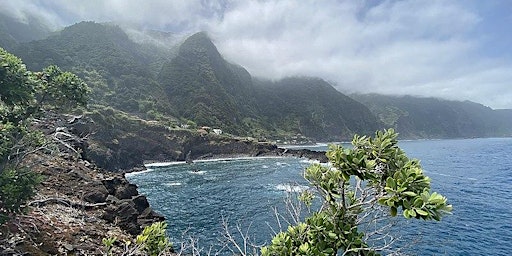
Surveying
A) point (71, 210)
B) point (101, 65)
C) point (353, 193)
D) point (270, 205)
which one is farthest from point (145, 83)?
point (353, 193)

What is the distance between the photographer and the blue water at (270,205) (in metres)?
26.0

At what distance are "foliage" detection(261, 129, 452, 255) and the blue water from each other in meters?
4.23

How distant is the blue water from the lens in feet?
85.4

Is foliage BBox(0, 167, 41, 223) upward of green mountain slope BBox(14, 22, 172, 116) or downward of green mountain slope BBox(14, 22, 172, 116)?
downward

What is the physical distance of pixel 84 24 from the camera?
18475 cm

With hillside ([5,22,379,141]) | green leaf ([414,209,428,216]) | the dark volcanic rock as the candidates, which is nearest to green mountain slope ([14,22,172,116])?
hillside ([5,22,379,141])

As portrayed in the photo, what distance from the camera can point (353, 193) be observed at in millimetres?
5430

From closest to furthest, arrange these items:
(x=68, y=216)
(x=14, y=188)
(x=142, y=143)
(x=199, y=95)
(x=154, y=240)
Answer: (x=154, y=240)
(x=14, y=188)
(x=68, y=216)
(x=142, y=143)
(x=199, y=95)

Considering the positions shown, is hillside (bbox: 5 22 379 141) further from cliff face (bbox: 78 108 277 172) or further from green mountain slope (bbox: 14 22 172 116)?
cliff face (bbox: 78 108 277 172)

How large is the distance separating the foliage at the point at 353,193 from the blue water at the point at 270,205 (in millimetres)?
4231

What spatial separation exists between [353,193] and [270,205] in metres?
31.3

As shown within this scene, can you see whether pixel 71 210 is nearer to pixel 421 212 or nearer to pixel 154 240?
pixel 154 240

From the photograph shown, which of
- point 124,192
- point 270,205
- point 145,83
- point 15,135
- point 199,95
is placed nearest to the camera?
point 15,135

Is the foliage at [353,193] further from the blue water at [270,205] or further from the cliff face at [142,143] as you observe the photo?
the cliff face at [142,143]
